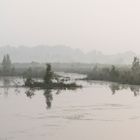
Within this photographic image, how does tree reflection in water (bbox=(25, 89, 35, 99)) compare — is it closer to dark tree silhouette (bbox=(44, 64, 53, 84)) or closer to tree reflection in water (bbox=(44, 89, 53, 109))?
tree reflection in water (bbox=(44, 89, 53, 109))

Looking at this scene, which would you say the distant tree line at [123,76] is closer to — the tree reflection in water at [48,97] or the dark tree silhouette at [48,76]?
the dark tree silhouette at [48,76]

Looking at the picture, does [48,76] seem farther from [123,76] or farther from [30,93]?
[123,76]

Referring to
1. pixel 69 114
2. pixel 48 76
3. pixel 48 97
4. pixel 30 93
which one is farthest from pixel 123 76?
pixel 69 114

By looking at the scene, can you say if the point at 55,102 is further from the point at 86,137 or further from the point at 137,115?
the point at 86,137

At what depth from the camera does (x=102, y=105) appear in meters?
41.9

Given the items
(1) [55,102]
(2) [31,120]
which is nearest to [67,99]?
(1) [55,102]

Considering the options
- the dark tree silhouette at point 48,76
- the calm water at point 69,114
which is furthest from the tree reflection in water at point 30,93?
the dark tree silhouette at point 48,76

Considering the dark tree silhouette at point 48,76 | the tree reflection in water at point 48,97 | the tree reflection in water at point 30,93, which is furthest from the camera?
the dark tree silhouette at point 48,76

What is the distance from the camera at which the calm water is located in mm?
28156

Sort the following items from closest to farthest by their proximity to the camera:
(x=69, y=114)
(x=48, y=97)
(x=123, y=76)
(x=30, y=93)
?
(x=69, y=114), (x=48, y=97), (x=30, y=93), (x=123, y=76)

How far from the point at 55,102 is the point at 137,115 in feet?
33.6

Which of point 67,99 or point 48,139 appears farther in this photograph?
point 67,99

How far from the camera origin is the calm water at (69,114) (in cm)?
2816

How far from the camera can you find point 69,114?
36.1 metres
